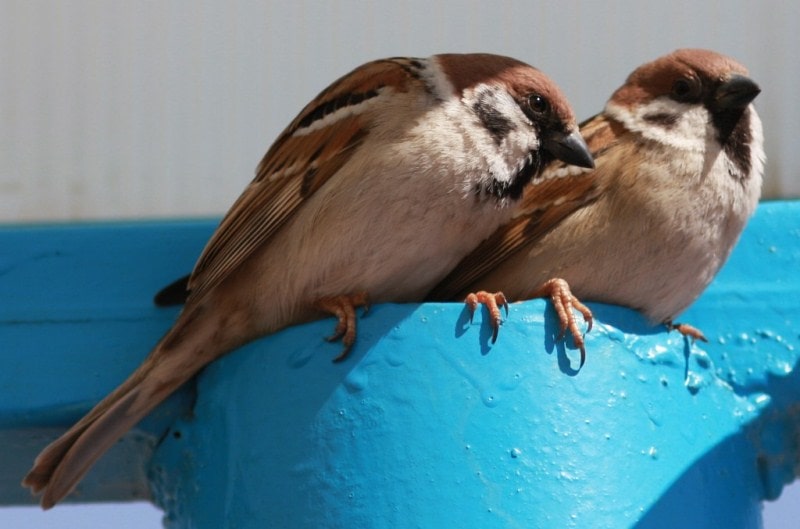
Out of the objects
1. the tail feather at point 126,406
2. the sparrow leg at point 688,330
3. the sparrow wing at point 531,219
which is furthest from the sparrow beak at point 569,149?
the tail feather at point 126,406

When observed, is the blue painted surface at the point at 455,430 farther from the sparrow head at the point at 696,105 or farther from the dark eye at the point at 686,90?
the dark eye at the point at 686,90

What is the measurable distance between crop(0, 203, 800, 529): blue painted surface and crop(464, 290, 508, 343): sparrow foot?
0.7 inches

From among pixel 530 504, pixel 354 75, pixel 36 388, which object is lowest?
pixel 36 388

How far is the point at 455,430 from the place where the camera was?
98.0 inches

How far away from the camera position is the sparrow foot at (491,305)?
8.47 ft

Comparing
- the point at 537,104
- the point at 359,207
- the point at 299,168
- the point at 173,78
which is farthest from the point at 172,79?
the point at 537,104

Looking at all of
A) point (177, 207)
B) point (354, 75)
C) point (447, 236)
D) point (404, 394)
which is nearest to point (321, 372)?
point (404, 394)

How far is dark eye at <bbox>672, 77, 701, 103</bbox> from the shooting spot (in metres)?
3.28

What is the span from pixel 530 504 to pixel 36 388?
1156 mm

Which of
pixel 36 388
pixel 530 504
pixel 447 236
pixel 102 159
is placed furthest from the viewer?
pixel 102 159

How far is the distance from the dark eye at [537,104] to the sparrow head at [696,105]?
0.36 m

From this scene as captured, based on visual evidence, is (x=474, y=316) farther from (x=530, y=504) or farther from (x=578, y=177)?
(x=578, y=177)

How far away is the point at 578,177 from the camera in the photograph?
3.17 m

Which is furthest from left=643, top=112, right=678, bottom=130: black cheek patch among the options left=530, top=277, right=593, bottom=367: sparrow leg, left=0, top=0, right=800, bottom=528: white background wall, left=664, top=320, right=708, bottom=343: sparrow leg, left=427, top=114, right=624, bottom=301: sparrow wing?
left=530, top=277, right=593, bottom=367: sparrow leg
